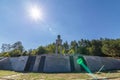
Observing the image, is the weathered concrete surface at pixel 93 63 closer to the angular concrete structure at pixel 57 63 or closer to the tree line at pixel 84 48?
the angular concrete structure at pixel 57 63

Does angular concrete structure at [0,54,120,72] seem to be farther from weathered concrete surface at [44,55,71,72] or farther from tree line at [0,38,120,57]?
tree line at [0,38,120,57]

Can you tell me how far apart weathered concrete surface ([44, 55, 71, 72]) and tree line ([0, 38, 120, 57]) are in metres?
23.7

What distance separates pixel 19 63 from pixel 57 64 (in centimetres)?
778

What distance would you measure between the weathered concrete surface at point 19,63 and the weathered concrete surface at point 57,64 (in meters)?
4.58

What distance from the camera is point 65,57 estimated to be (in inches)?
1081

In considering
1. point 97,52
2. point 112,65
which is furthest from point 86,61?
point 97,52

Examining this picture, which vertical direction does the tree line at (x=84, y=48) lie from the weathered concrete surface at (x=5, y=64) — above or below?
above

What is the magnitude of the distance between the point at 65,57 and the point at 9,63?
12.3 meters

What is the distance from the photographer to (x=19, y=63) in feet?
100.0

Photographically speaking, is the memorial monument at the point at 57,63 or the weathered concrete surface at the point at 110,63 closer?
the memorial monument at the point at 57,63

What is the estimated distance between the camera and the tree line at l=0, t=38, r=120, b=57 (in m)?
47.3

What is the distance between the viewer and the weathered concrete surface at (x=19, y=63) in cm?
2923

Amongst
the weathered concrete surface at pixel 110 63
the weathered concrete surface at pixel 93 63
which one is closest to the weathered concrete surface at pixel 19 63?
the weathered concrete surface at pixel 93 63

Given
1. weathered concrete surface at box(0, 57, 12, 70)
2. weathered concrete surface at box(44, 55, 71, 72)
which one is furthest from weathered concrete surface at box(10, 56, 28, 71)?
weathered concrete surface at box(44, 55, 71, 72)
